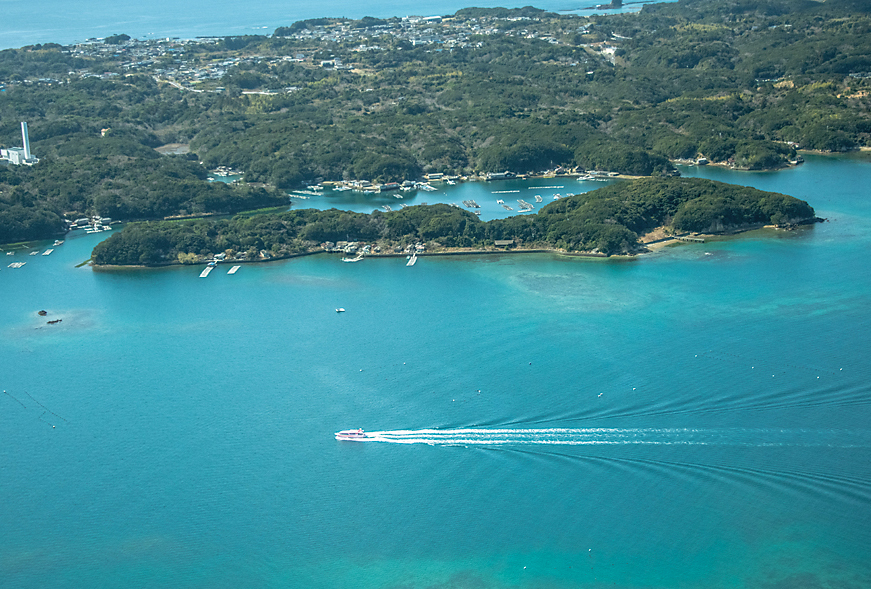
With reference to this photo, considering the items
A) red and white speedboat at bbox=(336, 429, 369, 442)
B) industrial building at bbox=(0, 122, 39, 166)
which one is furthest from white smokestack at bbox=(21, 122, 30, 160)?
red and white speedboat at bbox=(336, 429, 369, 442)

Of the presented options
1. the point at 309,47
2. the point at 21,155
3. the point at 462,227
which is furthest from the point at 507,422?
the point at 309,47

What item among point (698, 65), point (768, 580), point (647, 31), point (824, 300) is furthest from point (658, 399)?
point (647, 31)

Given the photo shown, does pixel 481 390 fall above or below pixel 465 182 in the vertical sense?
below

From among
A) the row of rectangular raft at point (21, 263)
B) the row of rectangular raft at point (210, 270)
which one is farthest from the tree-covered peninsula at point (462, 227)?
the row of rectangular raft at point (21, 263)

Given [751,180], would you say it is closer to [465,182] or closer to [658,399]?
[465,182]

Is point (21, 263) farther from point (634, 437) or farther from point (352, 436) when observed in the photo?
point (634, 437)

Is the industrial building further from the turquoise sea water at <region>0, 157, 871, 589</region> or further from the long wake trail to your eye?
the long wake trail
